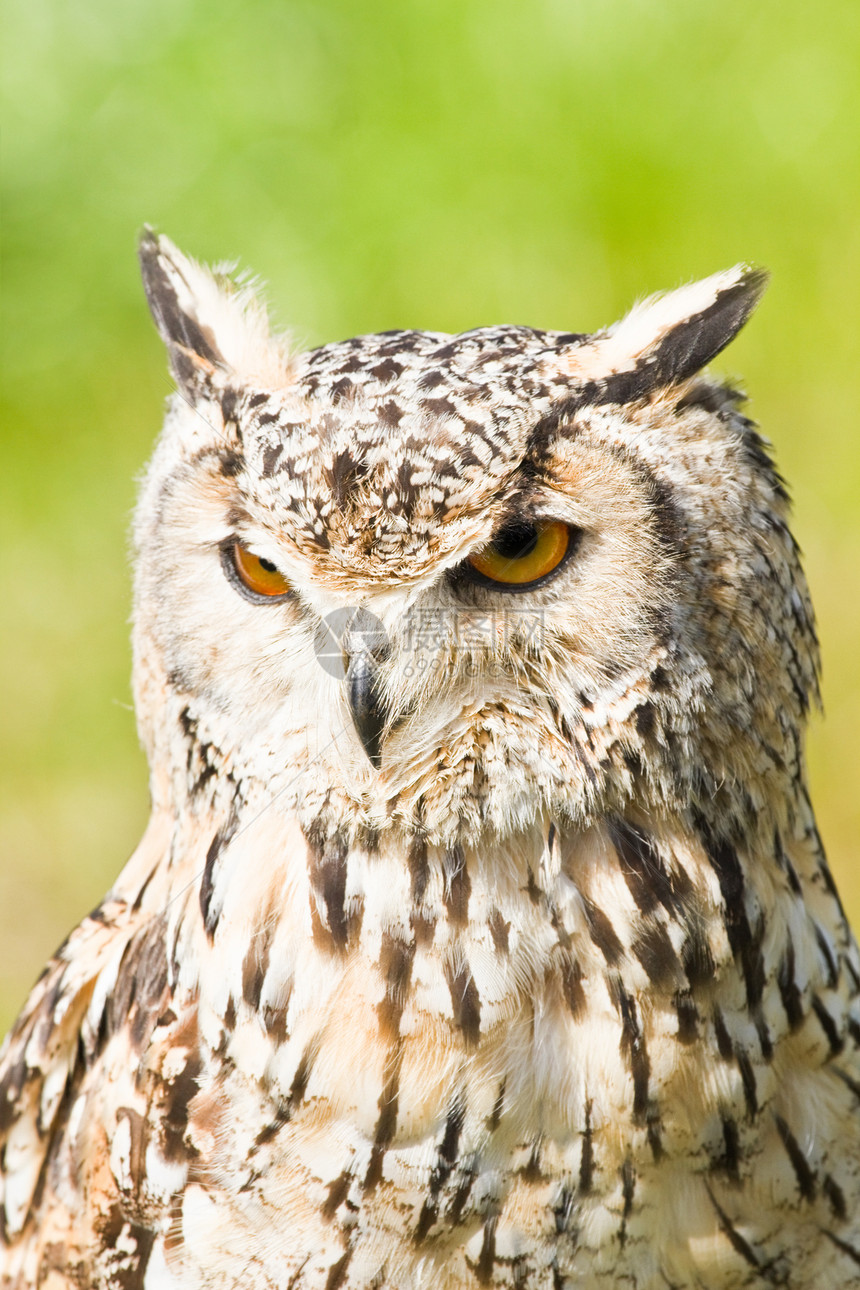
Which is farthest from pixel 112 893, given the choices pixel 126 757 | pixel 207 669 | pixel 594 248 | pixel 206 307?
pixel 594 248

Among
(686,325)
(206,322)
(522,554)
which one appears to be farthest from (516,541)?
(206,322)

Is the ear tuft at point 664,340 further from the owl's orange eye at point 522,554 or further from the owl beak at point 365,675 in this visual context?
the owl beak at point 365,675

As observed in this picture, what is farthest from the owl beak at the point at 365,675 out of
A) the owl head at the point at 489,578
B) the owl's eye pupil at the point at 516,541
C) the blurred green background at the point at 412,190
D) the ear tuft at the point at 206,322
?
the blurred green background at the point at 412,190

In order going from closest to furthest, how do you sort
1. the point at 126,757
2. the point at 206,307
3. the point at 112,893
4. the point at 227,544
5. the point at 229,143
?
the point at 227,544 → the point at 206,307 → the point at 112,893 → the point at 126,757 → the point at 229,143

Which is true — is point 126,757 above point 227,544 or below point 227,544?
below

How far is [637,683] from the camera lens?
121 cm

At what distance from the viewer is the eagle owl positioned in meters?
1.20

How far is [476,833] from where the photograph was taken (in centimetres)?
127

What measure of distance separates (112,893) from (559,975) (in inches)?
22.6

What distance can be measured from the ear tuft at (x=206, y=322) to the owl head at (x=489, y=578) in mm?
14

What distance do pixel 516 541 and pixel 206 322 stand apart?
0.45 meters

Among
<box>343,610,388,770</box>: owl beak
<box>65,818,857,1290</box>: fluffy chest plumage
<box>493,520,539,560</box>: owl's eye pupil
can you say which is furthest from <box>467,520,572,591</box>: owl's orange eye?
<box>65,818,857,1290</box>: fluffy chest plumage

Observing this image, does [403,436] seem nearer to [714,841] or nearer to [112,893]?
[714,841]

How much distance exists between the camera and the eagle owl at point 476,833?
1.20 m
